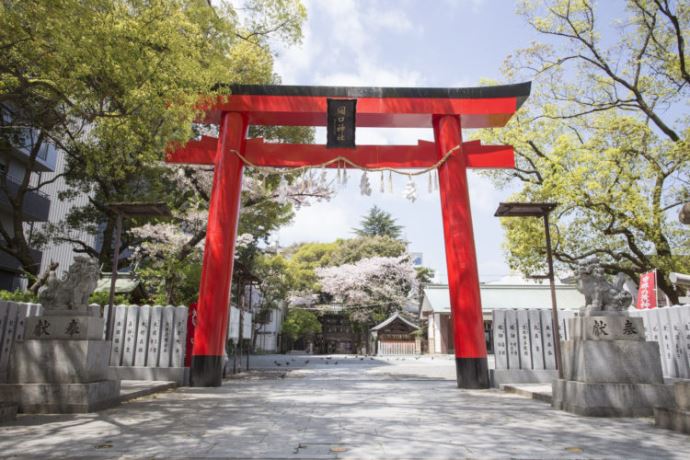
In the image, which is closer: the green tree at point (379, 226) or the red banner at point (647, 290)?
the red banner at point (647, 290)

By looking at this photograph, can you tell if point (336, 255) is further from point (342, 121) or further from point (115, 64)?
point (115, 64)

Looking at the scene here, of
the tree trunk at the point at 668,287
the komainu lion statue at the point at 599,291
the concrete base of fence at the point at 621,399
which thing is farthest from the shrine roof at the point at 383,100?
the tree trunk at the point at 668,287

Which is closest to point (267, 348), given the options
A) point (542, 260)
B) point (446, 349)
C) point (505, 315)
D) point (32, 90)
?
point (446, 349)

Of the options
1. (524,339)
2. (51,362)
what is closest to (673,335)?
(524,339)

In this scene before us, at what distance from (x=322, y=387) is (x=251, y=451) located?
549 cm

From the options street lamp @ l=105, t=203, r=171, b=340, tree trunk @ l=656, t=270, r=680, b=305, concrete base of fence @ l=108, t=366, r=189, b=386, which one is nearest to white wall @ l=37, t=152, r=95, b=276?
concrete base of fence @ l=108, t=366, r=189, b=386

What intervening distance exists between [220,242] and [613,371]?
281 inches

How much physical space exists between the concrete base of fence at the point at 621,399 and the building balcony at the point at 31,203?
20.4 m

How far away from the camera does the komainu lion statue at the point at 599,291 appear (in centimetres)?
598

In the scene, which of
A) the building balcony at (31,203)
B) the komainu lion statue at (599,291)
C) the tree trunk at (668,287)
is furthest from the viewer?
the building balcony at (31,203)

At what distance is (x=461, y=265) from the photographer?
353 inches

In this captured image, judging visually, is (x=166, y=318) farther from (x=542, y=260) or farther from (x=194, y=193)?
(x=542, y=260)

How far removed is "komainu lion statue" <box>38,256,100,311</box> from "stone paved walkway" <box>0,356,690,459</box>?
1508 mm

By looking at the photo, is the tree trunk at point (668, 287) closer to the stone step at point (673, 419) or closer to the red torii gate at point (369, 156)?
the red torii gate at point (369, 156)
